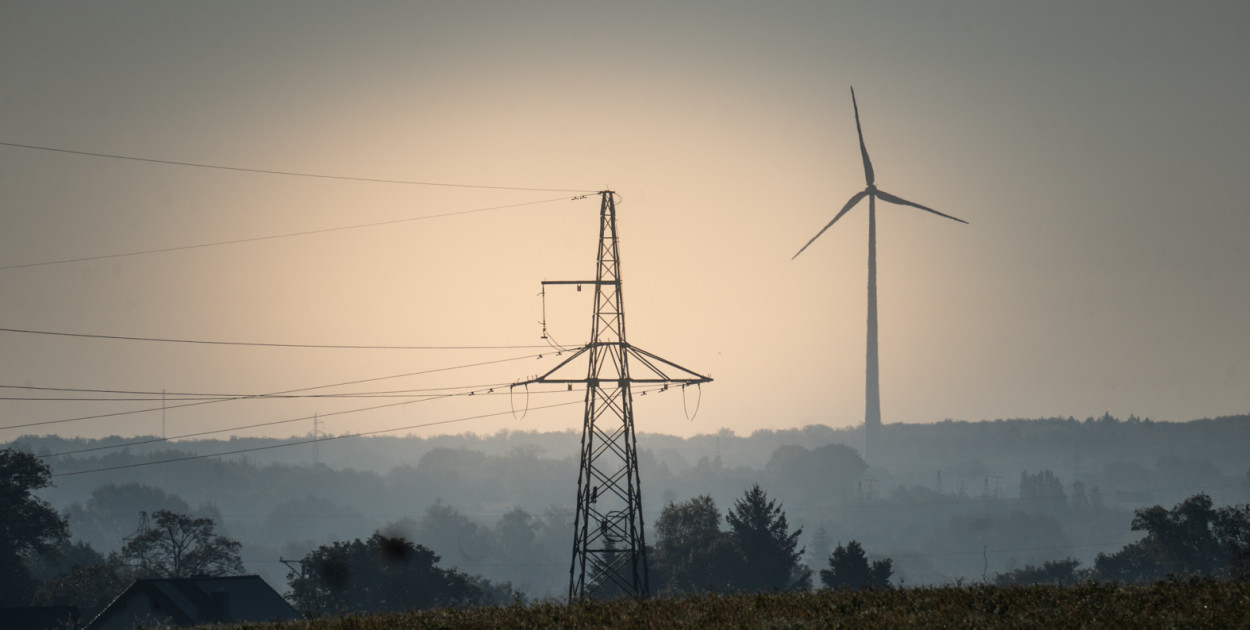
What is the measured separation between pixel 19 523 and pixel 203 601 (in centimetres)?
4573

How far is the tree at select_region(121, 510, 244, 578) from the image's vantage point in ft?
505

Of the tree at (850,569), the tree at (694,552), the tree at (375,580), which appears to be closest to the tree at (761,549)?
the tree at (694,552)

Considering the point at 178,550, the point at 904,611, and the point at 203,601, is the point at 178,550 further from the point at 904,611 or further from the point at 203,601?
the point at 904,611

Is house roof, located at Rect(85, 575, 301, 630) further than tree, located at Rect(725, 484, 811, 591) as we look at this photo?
No

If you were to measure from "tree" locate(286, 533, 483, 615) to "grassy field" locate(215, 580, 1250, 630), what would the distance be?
93463 millimetres

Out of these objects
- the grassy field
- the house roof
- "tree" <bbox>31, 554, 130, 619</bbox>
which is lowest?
"tree" <bbox>31, 554, 130, 619</bbox>

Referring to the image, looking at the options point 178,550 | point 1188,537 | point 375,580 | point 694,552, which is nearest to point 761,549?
point 694,552

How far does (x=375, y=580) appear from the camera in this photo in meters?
130

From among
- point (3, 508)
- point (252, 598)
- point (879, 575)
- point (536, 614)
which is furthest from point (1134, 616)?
point (3, 508)

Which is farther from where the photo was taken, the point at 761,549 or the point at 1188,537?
the point at 1188,537

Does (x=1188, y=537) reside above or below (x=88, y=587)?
above

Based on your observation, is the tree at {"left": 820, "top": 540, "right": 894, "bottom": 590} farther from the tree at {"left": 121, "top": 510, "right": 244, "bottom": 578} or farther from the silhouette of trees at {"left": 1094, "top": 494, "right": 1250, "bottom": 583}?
the tree at {"left": 121, "top": 510, "right": 244, "bottom": 578}

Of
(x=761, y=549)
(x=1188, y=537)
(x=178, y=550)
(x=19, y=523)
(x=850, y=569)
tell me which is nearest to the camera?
(x=19, y=523)

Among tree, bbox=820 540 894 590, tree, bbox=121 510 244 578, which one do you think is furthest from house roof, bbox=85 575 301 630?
tree, bbox=121 510 244 578
